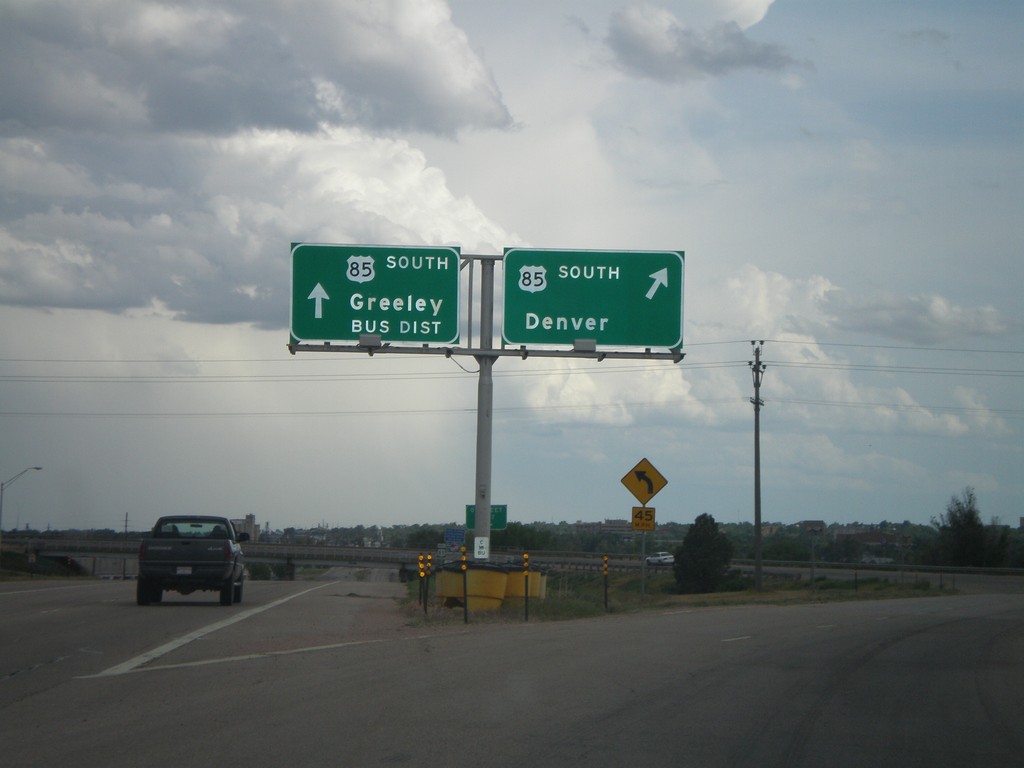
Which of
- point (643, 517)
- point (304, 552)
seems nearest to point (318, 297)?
point (643, 517)

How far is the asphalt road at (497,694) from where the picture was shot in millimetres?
8398

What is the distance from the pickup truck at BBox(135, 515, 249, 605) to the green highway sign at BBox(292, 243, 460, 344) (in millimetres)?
4711

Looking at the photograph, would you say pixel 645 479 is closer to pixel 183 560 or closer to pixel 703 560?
pixel 183 560

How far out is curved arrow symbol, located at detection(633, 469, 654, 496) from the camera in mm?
28391

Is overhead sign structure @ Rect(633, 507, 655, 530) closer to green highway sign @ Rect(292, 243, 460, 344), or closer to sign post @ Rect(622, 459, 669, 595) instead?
sign post @ Rect(622, 459, 669, 595)

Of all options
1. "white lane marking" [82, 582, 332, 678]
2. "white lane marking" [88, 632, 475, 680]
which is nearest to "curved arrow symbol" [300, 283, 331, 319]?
"white lane marking" [82, 582, 332, 678]

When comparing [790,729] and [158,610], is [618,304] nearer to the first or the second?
[158,610]

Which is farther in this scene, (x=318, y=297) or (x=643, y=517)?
(x=643, y=517)

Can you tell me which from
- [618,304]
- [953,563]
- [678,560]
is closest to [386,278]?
[618,304]

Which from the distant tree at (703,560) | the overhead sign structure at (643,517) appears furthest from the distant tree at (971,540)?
the overhead sign structure at (643,517)

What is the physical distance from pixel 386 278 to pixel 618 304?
5.09 meters

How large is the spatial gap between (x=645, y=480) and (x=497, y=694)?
1782cm

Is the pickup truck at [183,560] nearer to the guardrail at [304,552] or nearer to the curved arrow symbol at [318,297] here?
the curved arrow symbol at [318,297]

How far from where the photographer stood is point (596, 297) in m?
24.0
